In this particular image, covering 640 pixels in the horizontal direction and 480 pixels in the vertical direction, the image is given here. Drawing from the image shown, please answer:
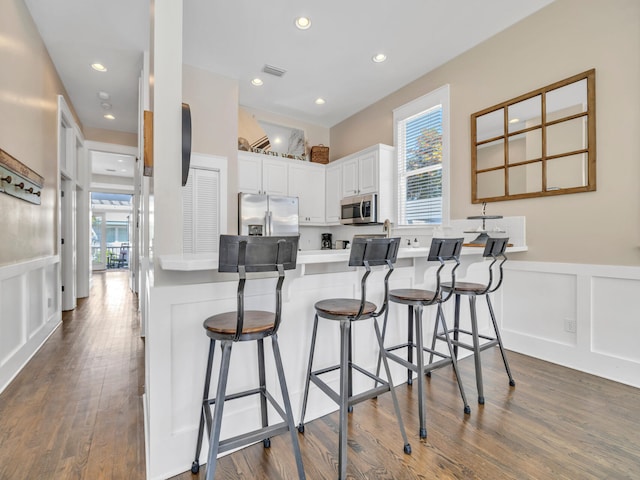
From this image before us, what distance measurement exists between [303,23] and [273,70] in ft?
3.09

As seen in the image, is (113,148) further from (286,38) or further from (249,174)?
(286,38)

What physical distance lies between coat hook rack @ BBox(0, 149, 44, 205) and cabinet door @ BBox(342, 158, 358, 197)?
3637 millimetres

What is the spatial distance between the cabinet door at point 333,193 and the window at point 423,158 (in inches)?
41.8

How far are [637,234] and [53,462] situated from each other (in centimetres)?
387

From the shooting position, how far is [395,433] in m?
1.73

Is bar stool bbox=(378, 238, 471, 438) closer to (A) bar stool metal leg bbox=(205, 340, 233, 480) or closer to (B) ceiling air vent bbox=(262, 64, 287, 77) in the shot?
(A) bar stool metal leg bbox=(205, 340, 233, 480)

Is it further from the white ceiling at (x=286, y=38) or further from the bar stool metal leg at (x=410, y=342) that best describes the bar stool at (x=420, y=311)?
the white ceiling at (x=286, y=38)

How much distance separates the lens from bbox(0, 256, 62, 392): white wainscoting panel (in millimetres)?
2332

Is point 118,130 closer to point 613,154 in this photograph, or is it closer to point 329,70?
point 329,70

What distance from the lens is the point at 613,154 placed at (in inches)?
94.6

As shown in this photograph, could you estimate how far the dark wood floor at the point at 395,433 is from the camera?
1.46m

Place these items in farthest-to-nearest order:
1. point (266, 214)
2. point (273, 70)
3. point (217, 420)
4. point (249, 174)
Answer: point (249, 174)
point (266, 214)
point (273, 70)
point (217, 420)

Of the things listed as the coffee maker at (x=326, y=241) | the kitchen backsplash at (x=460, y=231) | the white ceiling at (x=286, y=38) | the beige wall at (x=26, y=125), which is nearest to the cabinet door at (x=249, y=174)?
the white ceiling at (x=286, y=38)

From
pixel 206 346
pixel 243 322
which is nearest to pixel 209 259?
pixel 243 322
